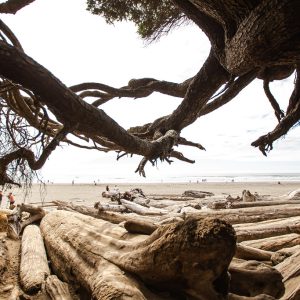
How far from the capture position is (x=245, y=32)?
2205 millimetres

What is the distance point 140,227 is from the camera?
9.70ft

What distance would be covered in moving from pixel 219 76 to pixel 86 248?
9.15 ft

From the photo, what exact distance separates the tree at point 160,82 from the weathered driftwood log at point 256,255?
1.51 meters

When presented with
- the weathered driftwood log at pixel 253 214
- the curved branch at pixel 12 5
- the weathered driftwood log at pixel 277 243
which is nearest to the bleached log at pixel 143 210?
the weathered driftwood log at pixel 253 214

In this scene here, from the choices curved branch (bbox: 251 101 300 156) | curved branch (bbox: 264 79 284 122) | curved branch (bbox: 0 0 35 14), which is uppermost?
curved branch (bbox: 0 0 35 14)

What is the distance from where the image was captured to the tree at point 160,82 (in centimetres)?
212

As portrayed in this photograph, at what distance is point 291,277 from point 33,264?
313 centimetres

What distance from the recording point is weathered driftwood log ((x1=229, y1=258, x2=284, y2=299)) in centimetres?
212

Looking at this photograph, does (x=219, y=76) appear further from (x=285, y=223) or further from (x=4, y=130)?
(x=4, y=130)

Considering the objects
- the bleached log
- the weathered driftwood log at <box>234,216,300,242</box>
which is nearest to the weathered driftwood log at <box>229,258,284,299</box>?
the weathered driftwood log at <box>234,216,300,242</box>

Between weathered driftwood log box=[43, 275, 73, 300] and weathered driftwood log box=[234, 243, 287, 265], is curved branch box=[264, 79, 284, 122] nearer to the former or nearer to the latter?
weathered driftwood log box=[234, 243, 287, 265]

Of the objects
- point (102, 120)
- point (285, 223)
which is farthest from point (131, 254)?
point (285, 223)

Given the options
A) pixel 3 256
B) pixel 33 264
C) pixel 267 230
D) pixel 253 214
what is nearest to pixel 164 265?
pixel 33 264

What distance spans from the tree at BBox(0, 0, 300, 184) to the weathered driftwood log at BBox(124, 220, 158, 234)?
876 millimetres
